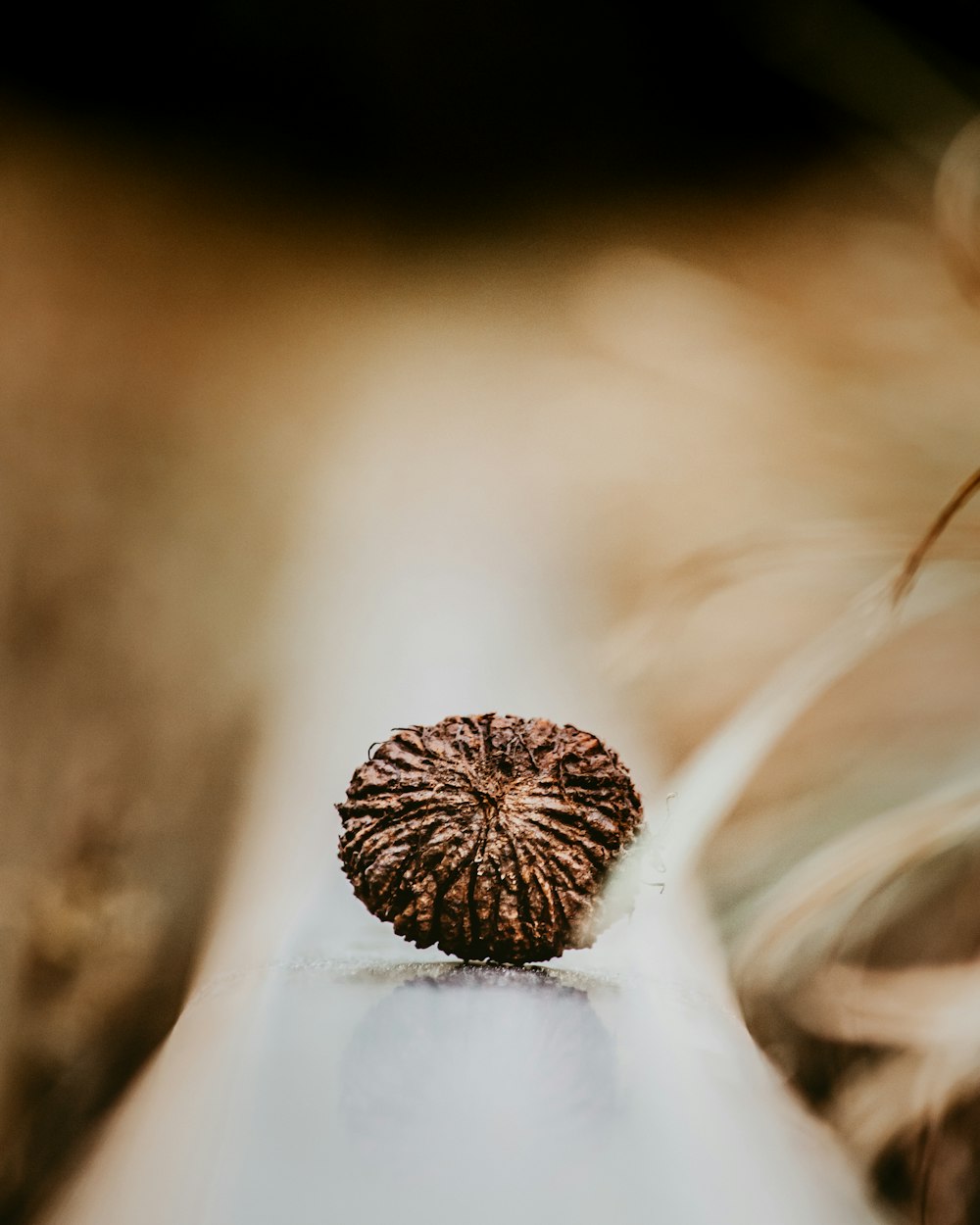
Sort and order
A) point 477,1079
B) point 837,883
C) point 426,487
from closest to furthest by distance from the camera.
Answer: point 477,1079, point 837,883, point 426,487

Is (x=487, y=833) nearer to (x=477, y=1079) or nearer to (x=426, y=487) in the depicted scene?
(x=477, y=1079)

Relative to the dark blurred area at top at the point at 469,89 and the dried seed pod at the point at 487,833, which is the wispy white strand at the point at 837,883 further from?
the dark blurred area at top at the point at 469,89

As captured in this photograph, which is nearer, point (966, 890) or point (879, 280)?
point (966, 890)

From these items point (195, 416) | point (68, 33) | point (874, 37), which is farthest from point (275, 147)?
point (874, 37)

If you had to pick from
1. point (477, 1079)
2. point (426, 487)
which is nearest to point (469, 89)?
point (426, 487)

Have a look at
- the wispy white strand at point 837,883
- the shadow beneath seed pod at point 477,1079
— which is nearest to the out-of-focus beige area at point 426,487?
the wispy white strand at point 837,883

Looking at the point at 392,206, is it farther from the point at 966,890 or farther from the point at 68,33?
the point at 966,890
